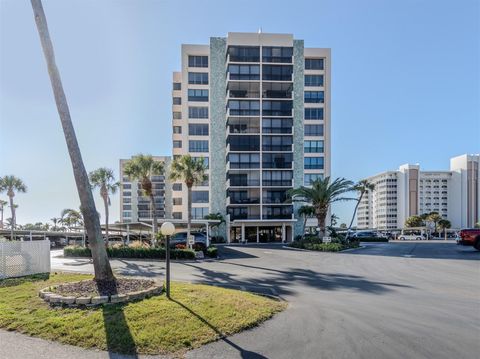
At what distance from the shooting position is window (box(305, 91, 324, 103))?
53406 mm

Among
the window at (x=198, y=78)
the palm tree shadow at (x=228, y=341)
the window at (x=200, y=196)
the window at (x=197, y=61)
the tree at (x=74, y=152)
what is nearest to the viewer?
the palm tree shadow at (x=228, y=341)

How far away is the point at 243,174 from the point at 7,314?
4223 cm

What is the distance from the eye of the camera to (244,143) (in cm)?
4891

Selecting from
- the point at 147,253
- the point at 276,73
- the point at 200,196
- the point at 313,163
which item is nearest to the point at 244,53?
the point at 276,73

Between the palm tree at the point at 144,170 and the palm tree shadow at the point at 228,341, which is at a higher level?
the palm tree at the point at 144,170

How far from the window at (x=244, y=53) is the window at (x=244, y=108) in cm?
670

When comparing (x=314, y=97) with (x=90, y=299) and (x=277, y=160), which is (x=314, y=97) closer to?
(x=277, y=160)

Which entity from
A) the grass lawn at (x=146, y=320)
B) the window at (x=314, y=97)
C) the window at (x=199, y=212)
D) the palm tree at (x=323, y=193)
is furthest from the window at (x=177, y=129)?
the grass lawn at (x=146, y=320)

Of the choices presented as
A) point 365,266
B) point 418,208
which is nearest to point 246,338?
point 365,266

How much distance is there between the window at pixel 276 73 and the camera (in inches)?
1973

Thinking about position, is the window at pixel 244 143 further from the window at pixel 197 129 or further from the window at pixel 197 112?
the window at pixel 197 112

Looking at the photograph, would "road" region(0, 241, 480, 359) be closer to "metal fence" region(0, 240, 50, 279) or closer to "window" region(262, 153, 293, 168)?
"metal fence" region(0, 240, 50, 279)

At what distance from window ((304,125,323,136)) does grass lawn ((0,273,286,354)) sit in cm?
4632

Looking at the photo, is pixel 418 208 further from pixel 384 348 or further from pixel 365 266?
pixel 384 348
